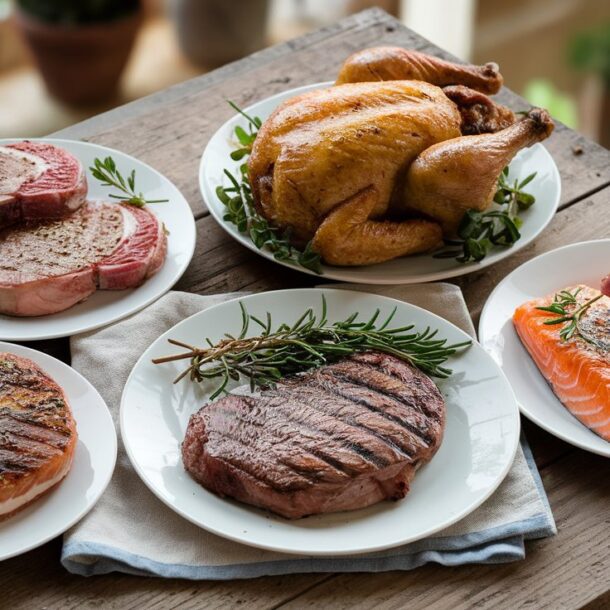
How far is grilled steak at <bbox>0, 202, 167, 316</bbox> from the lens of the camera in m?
2.21

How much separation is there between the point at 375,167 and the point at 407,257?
0.86 feet

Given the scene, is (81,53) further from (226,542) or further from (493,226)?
(226,542)

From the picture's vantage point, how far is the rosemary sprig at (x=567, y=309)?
2150 mm

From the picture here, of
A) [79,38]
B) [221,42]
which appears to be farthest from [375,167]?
[221,42]

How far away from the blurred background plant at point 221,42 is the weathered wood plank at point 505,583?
141 inches

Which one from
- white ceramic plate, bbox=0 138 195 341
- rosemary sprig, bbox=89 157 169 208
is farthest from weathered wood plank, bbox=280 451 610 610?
rosemary sprig, bbox=89 157 169 208

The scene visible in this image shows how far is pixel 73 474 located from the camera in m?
1.88

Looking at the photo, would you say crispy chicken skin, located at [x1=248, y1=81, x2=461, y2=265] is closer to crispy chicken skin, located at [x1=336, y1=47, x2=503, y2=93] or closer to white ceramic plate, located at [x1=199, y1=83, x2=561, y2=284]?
white ceramic plate, located at [x1=199, y1=83, x2=561, y2=284]

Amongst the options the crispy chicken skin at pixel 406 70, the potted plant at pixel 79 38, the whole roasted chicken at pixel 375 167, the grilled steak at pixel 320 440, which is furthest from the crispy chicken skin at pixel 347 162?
the potted plant at pixel 79 38

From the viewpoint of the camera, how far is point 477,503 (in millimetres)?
1845

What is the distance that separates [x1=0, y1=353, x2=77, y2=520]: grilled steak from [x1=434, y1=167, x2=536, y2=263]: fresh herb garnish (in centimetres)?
102

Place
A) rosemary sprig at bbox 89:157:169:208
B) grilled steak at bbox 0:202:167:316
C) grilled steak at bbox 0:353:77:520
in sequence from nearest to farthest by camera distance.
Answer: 1. grilled steak at bbox 0:353:77:520
2. grilled steak at bbox 0:202:167:316
3. rosemary sprig at bbox 89:157:169:208

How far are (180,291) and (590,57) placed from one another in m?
3.68

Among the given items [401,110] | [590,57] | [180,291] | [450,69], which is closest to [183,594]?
[180,291]
